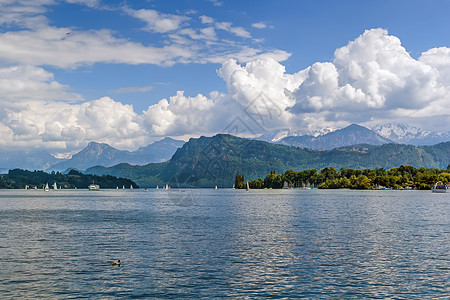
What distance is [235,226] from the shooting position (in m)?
103

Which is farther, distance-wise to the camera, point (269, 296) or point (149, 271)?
point (149, 271)


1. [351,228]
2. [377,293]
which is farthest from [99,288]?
[351,228]

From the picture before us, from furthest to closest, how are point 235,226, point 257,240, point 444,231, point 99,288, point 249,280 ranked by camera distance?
point 235,226, point 444,231, point 257,240, point 249,280, point 99,288

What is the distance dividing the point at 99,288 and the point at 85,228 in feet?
197

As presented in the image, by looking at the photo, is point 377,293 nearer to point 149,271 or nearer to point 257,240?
point 149,271

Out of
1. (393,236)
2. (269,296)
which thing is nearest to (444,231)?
(393,236)

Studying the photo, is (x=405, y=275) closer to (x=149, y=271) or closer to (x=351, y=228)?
(x=149, y=271)

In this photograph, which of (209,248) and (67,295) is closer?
(67,295)

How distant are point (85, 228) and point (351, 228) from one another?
61220 mm

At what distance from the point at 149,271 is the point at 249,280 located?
1264 centimetres

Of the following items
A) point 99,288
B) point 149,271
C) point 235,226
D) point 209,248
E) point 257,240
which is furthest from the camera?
point 235,226

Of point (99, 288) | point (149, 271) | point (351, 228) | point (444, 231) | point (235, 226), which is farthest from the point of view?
point (235, 226)

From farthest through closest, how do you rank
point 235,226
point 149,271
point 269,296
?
point 235,226 → point 149,271 → point 269,296

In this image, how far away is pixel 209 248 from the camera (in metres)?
68.1
